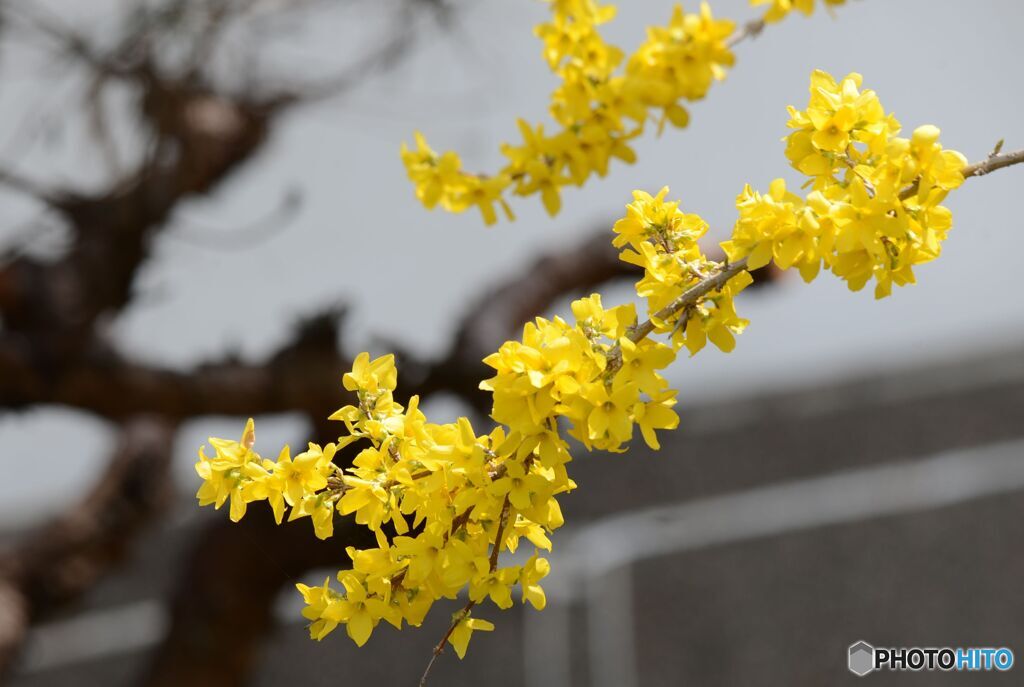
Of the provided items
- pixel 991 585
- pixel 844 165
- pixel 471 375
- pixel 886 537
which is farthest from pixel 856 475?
pixel 844 165

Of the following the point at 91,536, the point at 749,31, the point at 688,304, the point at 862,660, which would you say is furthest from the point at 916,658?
the point at 91,536

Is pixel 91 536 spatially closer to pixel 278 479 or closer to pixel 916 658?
pixel 916 658

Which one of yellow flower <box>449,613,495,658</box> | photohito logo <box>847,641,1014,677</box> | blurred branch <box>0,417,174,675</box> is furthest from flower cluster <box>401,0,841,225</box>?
blurred branch <box>0,417,174,675</box>

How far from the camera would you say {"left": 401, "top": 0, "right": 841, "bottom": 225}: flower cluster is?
2.58ft

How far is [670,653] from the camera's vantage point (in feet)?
9.16

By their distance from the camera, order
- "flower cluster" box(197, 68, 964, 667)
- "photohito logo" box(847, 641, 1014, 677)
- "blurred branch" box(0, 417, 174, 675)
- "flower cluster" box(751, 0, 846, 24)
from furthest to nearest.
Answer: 1. "blurred branch" box(0, 417, 174, 675)
2. "photohito logo" box(847, 641, 1014, 677)
3. "flower cluster" box(751, 0, 846, 24)
4. "flower cluster" box(197, 68, 964, 667)

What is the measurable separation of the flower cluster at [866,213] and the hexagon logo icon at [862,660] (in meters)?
0.92

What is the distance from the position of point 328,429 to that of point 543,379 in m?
1.04

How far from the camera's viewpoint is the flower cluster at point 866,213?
1.69 ft

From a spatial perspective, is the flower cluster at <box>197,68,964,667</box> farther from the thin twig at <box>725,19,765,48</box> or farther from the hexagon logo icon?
the hexagon logo icon

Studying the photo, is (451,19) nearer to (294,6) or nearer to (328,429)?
(294,6)

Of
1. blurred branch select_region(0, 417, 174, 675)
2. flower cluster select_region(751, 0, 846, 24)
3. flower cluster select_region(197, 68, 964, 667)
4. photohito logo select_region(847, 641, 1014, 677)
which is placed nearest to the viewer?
flower cluster select_region(197, 68, 964, 667)

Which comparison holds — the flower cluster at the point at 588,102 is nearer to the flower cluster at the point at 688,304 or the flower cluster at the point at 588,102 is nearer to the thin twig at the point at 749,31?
the thin twig at the point at 749,31

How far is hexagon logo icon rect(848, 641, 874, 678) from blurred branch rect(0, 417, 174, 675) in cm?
132
